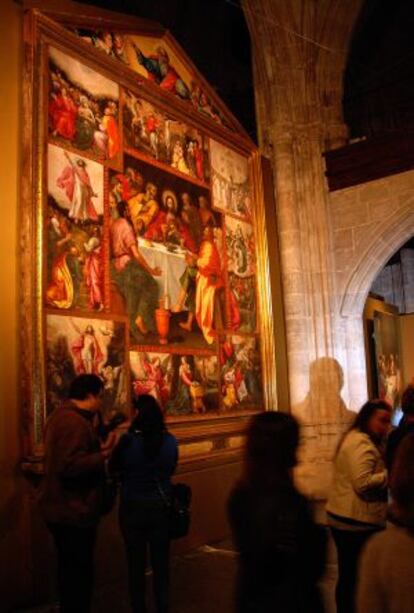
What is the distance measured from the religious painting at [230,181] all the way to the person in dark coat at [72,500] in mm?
4739

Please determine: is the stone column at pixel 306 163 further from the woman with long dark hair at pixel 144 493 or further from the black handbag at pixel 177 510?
the woman with long dark hair at pixel 144 493

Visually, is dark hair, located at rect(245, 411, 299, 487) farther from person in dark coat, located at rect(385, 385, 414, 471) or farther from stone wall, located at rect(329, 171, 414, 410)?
stone wall, located at rect(329, 171, 414, 410)

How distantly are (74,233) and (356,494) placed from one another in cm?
349

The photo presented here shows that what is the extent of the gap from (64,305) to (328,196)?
17.7 feet

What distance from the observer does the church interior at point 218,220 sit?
511 centimetres

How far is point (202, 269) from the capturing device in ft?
23.6

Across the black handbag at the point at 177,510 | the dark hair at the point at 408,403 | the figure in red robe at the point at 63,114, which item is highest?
the figure in red robe at the point at 63,114

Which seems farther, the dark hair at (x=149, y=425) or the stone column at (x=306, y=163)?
the stone column at (x=306, y=163)

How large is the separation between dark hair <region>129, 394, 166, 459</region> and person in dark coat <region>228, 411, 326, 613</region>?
1507mm

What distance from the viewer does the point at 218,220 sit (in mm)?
7617

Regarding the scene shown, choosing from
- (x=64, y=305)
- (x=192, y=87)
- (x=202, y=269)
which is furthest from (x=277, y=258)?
(x=64, y=305)

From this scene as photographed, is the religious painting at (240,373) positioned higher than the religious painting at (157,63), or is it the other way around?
the religious painting at (157,63)

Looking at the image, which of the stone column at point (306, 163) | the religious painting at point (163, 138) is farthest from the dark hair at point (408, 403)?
the stone column at point (306, 163)

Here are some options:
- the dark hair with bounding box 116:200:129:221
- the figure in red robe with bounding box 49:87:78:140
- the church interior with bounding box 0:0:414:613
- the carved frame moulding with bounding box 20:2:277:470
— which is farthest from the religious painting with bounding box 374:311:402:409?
the figure in red robe with bounding box 49:87:78:140
